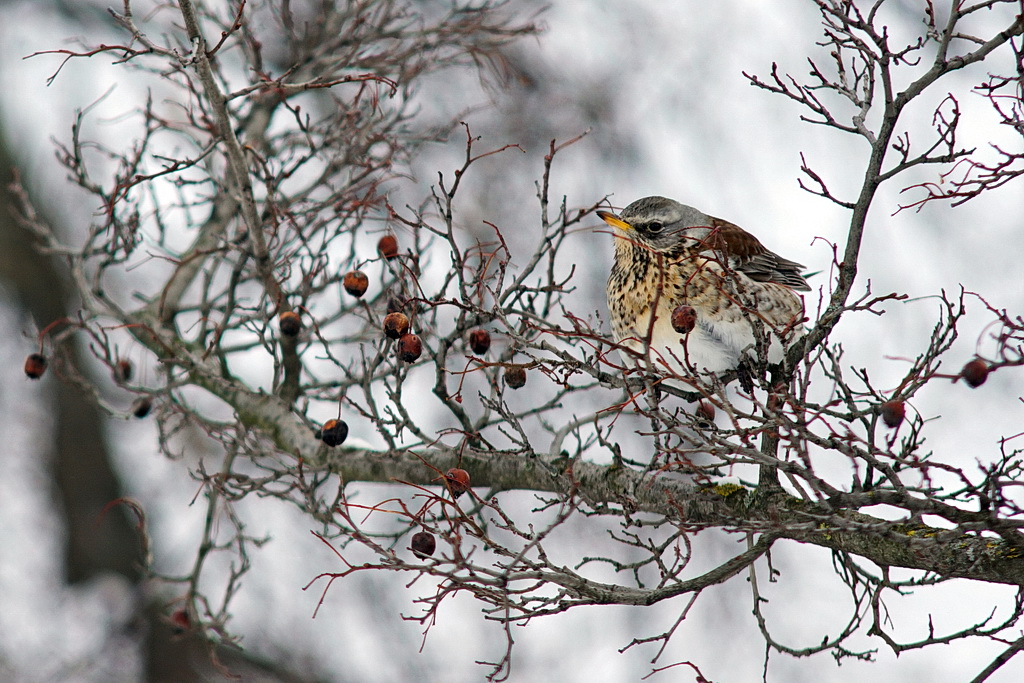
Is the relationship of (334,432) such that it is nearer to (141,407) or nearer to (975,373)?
(141,407)

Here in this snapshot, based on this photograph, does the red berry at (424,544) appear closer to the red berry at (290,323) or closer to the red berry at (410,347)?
the red berry at (410,347)

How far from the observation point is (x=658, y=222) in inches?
183

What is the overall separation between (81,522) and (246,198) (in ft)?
20.3

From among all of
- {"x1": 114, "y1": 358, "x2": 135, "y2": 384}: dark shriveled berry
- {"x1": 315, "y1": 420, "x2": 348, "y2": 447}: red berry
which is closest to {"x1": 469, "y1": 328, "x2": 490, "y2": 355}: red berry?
{"x1": 315, "y1": 420, "x2": 348, "y2": 447}: red berry

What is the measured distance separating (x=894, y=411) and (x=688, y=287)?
5.39ft

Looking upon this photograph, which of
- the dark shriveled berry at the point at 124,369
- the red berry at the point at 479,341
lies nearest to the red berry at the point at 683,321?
the red berry at the point at 479,341

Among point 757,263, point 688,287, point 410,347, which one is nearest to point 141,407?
point 410,347

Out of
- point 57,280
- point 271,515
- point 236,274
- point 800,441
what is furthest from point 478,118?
point 800,441

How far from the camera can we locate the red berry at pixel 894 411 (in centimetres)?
266

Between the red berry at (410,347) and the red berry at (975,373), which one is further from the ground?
the red berry at (410,347)

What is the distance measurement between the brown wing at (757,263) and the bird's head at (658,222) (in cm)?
14

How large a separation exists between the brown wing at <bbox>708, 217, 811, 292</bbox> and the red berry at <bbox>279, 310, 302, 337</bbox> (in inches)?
77.7

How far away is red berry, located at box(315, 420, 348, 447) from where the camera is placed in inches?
154

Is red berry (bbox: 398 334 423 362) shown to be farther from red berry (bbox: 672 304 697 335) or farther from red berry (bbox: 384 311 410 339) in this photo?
red berry (bbox: 672 304 697 335)
